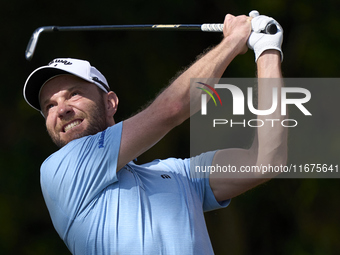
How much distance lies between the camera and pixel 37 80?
271 centimetres

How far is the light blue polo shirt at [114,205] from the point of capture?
224 centimetres

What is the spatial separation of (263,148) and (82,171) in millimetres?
671

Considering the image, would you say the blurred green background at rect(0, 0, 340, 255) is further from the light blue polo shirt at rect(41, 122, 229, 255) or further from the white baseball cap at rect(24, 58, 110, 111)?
the light blue polo shirt at rect(41, 122, 229, 255)

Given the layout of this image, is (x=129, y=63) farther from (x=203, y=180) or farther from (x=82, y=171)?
(x=82, y=171)

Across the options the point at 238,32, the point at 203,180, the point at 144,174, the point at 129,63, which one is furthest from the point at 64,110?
the point at 129,63

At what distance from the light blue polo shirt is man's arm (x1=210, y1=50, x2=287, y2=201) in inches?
6.5

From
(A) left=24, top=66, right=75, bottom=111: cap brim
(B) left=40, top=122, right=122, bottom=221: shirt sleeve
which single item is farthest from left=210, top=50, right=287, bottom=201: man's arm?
→ (A) left=24, top=66, right=75, bottom=111: cap brim

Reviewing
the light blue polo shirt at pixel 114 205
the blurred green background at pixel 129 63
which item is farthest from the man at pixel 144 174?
the blurred green background at pixel 129 63

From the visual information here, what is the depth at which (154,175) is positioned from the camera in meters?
2.47

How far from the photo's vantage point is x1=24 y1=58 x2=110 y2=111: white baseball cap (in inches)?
104

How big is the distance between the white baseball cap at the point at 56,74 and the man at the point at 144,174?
24 millimetres

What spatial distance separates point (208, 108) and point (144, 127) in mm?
2062

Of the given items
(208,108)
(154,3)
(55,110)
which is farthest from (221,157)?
(154,3)

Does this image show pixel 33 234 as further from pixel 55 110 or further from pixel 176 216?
pixel 176 216
